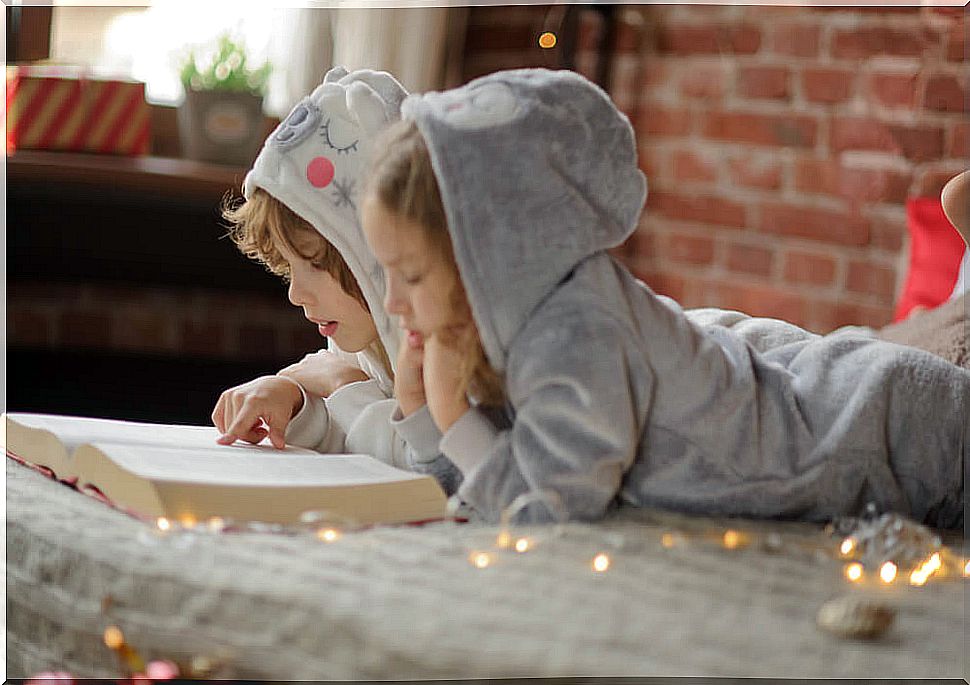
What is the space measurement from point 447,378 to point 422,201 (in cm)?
14

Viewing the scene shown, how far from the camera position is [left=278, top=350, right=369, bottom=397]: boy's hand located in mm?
1196

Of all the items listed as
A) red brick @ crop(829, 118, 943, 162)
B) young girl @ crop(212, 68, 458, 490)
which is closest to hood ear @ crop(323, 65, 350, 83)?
young girl @ crop(212, 68, 458, 490)

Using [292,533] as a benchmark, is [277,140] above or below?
above

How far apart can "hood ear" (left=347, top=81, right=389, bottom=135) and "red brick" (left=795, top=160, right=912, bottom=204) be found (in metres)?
1.42

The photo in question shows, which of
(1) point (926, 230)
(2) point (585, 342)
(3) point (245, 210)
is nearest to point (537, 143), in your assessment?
(2) point (585, 342)

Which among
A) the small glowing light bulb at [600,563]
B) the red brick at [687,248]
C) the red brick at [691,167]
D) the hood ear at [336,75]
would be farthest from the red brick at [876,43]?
the small glowing light bulb at [600,563]

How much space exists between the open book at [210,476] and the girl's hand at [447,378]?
0.06 meters

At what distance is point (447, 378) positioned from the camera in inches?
35.7

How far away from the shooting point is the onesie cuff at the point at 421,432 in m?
0.99

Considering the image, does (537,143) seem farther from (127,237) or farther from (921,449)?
(127,237)

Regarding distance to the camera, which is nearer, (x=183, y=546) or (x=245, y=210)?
(x=183, y=546)

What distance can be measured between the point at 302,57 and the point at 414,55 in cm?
25

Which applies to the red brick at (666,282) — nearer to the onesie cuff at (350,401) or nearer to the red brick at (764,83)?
the red brick at (764,83)

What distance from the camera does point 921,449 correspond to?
3.08 feet
